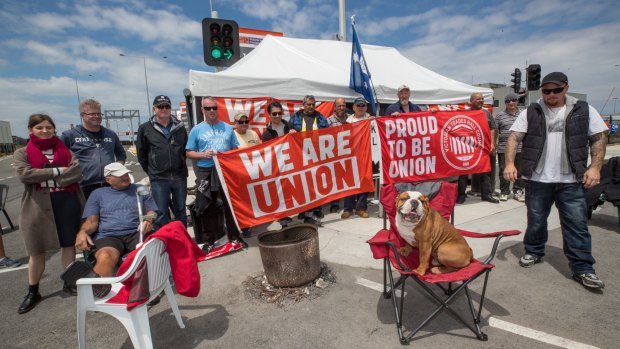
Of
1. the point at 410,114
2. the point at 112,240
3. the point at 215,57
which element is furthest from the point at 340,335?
the point at 215,57

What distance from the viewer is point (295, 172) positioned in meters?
4.77

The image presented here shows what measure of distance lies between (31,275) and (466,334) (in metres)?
4.30

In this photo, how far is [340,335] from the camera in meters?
2.59

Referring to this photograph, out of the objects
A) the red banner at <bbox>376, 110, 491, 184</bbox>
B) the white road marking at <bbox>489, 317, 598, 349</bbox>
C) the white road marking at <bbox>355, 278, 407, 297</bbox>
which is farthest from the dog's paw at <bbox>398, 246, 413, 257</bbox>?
the red banner at <bbox>376, 110, 491, 184</bbox>

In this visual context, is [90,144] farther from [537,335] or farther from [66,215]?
[537,335]

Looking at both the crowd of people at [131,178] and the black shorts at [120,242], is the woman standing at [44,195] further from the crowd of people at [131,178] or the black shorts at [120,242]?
the black shorts at [120,242]

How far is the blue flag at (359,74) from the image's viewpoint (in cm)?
598

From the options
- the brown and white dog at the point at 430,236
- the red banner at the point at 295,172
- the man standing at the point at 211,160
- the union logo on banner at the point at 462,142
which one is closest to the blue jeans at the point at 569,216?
the brown and white dog at the point at 430,236

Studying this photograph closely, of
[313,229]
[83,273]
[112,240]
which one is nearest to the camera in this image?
[83,273]

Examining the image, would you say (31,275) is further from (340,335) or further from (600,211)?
(600,211)

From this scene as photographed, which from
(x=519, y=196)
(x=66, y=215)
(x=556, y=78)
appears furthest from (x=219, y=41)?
(x=519, y=196)

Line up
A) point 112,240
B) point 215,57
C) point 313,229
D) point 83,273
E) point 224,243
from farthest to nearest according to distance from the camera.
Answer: point 215,57 → point 224,243 → point 313,229 → point 112,240 → point 83,273

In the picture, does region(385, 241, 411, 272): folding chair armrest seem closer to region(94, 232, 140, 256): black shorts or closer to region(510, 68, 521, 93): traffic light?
region(94, 232, 140, 256): black shorts

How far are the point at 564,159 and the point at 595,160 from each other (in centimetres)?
24
